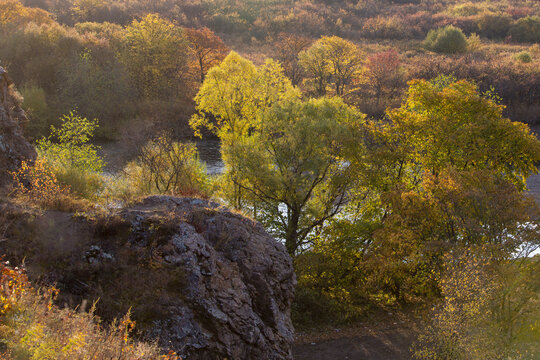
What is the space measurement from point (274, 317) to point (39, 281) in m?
6.61

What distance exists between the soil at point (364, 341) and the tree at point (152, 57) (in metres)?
44.5

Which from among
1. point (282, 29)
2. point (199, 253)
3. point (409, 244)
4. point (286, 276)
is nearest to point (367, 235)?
point (409, 244)

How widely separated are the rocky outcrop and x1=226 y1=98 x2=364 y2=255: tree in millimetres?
11655

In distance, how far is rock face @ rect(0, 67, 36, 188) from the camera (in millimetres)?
19094

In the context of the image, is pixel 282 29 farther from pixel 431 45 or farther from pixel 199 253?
pixel 199 253

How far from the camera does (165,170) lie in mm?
32031

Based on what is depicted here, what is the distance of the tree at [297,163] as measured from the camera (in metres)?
25.7

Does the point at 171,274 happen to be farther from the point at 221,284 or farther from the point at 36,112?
the point at 36,112

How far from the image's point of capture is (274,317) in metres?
13.8

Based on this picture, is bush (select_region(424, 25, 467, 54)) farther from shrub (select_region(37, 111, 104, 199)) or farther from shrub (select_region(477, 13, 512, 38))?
shrub (select_region(37, 111, 104, 199))

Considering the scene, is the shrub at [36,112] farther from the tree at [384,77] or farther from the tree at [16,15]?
the tree at [384,77]

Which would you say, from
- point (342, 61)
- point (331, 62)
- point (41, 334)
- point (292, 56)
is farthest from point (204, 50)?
point (41, 334)

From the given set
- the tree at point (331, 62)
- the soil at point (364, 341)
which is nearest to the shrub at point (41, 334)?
the soil at point (364, 341)

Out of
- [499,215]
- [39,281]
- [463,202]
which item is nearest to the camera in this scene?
[39,281]
